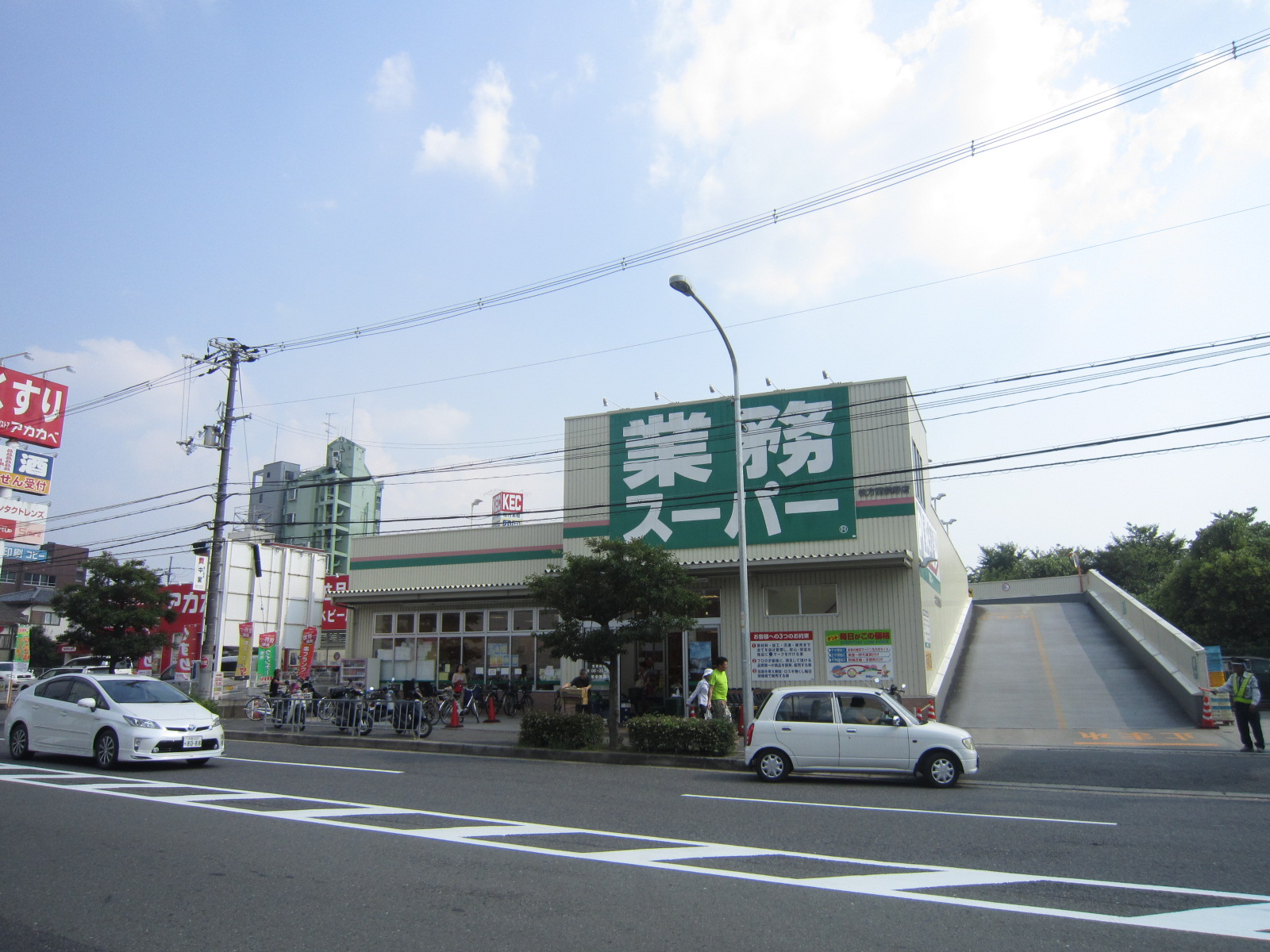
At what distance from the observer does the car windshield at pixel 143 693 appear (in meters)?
13.0

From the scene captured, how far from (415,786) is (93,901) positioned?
5.90 m

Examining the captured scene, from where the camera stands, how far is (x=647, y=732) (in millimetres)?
15688

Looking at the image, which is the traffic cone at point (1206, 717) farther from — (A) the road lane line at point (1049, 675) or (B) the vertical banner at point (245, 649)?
(B) the vertical banner at point (245, 649)

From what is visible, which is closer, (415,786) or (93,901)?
(93,901)

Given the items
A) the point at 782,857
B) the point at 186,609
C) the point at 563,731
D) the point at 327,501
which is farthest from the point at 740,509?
the point at 327,501

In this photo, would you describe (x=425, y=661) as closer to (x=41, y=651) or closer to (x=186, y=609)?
(x=186, y=609)

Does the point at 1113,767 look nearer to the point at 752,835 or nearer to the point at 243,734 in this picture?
the point at 752,835

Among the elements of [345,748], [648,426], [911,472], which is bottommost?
[345,748]

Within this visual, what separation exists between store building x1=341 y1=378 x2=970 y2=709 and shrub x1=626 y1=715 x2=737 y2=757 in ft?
14.4

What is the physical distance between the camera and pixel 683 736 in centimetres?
1546

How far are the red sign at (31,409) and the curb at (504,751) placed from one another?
61.9 feet

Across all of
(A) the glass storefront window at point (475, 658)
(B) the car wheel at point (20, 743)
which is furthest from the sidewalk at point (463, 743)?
(B) the car wheel at point (20, 743)

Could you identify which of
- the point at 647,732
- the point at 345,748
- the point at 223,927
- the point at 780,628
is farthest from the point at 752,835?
the point at 780,628

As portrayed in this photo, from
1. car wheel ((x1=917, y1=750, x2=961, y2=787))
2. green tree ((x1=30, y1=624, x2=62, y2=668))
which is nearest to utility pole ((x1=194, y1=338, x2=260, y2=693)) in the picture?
car wheel ((x1=917, y1=750, x2=961, y2=787))
